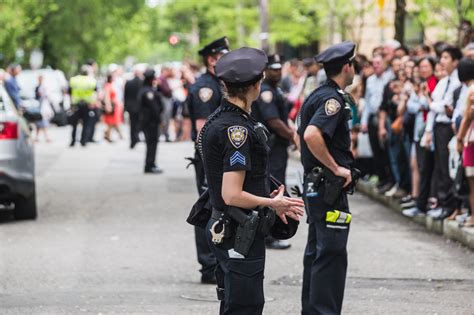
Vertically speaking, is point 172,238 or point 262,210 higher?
point 262,210

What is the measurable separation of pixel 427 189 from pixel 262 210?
26.5ft

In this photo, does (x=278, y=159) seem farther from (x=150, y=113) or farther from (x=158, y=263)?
(x=150, y=113)

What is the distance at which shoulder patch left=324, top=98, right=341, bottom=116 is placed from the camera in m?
7.43

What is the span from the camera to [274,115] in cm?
1147

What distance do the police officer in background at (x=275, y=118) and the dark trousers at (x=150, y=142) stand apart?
895 centimetres

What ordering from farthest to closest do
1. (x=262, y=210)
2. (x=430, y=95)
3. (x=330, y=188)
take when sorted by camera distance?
(x=430, y=95) → (x=330, y=188) → (x=262, y=210)

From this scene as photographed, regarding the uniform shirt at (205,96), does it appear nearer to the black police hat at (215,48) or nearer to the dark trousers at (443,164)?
the black police hat at (215,48)

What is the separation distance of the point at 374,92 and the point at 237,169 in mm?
10559

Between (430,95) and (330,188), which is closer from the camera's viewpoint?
(330,188)

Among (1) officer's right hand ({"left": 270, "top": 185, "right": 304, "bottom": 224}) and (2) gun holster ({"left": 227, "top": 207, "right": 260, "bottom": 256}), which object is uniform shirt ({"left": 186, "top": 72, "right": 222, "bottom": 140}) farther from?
(2) gun holster ({"left": 227, "top": 207, "right": 260, "bottom": 256})

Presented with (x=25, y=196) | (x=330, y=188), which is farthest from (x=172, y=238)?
(x=330, y=188)

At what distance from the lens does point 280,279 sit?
10.1m

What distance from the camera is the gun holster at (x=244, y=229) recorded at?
6.08 meters

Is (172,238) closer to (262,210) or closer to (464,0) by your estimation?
(262,210)
